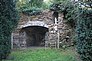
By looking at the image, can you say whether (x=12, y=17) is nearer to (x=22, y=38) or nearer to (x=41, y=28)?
(x=22, y=38)

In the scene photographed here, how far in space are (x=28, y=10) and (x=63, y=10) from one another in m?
2.24

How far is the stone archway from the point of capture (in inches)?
448

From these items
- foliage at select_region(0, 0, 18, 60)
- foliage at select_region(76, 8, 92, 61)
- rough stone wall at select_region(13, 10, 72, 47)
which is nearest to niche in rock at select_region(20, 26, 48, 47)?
rough stone wall at select_region(13, 10, 72, 47)

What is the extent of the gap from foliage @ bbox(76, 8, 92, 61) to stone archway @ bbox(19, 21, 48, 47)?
4954 millimetres

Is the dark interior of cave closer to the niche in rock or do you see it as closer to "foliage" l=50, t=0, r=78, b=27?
the niche in rock

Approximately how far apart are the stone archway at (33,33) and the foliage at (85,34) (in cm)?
495

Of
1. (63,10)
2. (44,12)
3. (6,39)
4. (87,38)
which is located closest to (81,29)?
(87,38)

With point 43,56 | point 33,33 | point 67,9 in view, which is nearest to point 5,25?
point 43,56

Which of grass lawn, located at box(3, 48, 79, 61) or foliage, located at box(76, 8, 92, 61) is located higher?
foliage, located at box(76, 8, 92, 61)

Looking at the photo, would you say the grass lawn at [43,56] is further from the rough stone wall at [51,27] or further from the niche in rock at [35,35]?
the niche in rock at [35,35]

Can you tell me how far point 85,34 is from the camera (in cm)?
643

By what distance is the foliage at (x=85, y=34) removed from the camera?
633 cm

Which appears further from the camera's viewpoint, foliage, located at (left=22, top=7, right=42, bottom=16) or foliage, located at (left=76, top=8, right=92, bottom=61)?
foliage, located at (left=22, top=7, right=42, bottom=16)

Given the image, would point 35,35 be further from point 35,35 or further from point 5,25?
point 5,25
